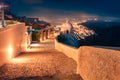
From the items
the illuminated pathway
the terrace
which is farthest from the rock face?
the illuminated pathway

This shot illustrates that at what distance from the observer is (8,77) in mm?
12766

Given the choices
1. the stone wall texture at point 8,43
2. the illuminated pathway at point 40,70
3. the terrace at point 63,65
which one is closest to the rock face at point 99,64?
the terrace at point 63,65

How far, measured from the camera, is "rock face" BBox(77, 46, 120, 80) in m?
8.26

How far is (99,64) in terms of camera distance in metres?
9.78

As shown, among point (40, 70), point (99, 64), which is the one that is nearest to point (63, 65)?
point (40, 70)

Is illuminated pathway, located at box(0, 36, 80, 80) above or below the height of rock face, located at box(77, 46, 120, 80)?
Result: below

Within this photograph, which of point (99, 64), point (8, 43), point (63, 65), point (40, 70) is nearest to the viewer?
point (99, 64)

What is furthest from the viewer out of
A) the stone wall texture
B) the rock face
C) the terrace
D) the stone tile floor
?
the stone wall texture

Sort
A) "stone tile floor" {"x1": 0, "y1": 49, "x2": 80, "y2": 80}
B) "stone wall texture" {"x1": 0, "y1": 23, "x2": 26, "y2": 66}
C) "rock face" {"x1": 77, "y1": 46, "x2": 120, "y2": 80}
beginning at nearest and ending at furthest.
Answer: "rock face" {"x1": 77, "y1": 46, "x2": 120, "y2": 80}, "stone tile floor" {"x1": 0, "y1": 49, "x2": 80, "y2": 80}, "stone wall texture" {"x1": 0, "y1": 23, "x2": 26, "y2": 66}

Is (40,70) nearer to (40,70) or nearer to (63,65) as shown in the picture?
(40,70)

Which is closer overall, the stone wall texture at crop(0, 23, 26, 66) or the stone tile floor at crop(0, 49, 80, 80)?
the stone tile floor at crop(0, 49, 80, 80)

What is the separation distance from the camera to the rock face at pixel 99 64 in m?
8.26

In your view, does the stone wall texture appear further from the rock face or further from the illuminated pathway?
the rock face

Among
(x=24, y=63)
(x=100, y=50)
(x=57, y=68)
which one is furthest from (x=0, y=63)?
(x=100, y=50)
